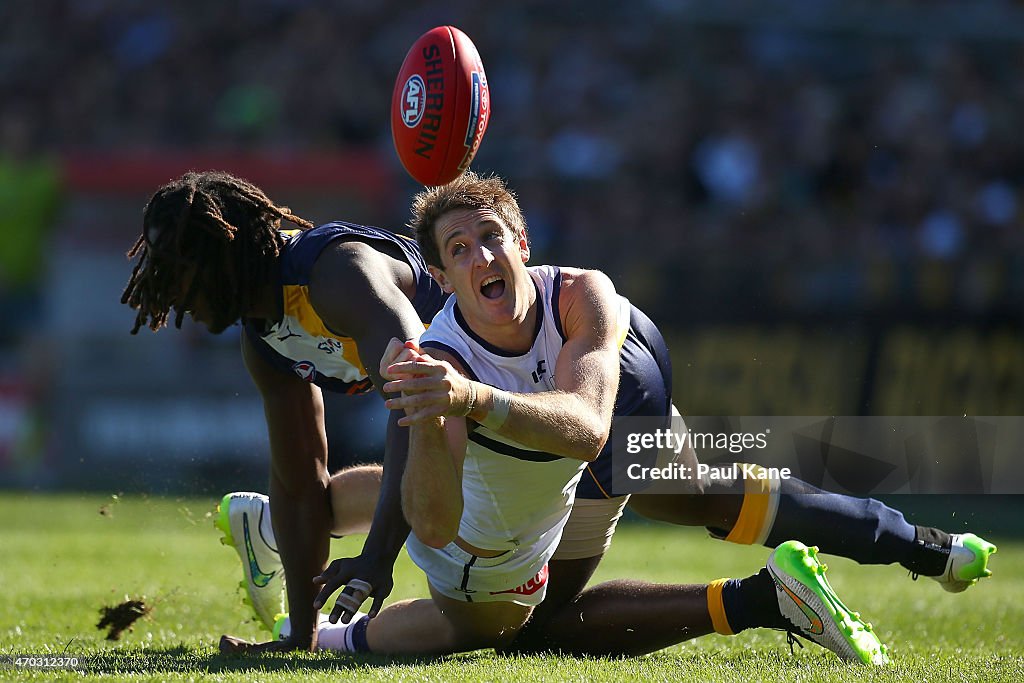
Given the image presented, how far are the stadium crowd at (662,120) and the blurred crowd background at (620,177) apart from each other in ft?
0.10

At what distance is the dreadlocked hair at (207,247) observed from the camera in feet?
14.8

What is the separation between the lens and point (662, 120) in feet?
44.0

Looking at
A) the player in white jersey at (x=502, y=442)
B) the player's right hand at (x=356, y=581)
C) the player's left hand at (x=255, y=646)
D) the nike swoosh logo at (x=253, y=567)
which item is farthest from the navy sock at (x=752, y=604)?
the nike swoosh logo at (x=253, y=567)

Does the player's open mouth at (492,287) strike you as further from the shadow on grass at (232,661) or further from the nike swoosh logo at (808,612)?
the nike swoosh logo at (808,612)

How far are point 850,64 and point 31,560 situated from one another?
9625 millimetres

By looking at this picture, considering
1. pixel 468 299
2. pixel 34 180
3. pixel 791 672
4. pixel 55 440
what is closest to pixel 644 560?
pixel 791 672

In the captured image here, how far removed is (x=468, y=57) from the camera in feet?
17.2

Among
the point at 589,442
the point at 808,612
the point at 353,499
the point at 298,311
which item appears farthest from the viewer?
the point at 353,499

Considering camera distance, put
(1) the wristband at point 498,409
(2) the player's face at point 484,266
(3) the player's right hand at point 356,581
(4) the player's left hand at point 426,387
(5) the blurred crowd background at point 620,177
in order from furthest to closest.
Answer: (5) the blurred crowd background at point 620,177
(2) the player's face at point 484,266
(3) the player's right hand at point 356,581
(1) the wristband at point 498,409
(4) the player's left hand at point 426,387

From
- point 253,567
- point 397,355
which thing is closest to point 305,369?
point 253,567

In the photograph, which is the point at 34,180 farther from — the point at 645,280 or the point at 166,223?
the point at 166,223

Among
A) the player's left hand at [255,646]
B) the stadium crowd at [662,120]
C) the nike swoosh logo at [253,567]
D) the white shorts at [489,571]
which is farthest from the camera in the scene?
the stadium crowd at [662,120]

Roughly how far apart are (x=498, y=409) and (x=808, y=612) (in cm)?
160

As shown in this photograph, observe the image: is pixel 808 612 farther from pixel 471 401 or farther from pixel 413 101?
pixel 413 101
